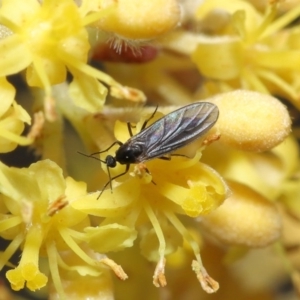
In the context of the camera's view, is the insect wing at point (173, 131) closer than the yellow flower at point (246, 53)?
Yes

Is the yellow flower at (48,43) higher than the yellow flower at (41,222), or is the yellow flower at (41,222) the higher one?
the yellow flower at (48,43)

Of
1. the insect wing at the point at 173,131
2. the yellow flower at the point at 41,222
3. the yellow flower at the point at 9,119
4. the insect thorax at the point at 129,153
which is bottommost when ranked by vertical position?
the yellow flower at the point at 41,222

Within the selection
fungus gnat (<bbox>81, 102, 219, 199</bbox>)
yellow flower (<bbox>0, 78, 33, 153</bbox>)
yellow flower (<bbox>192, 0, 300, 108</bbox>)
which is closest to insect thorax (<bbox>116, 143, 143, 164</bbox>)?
fungus gnat (<bbox>81, 102, 219, 199</bbox>)

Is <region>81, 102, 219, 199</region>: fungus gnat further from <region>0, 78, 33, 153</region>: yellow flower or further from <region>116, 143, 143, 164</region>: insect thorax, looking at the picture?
<region>0, 78, 33, 153</region>: yellow flower

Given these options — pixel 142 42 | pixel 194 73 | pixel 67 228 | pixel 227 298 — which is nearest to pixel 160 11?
pixel 142 42

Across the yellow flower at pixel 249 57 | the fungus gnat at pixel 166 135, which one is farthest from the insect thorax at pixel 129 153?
the yellow flower at pixel 249 57

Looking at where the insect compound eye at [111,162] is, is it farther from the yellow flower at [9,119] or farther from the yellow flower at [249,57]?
the yellow flower at [249,57]

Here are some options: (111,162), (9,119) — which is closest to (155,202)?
(111,162)
